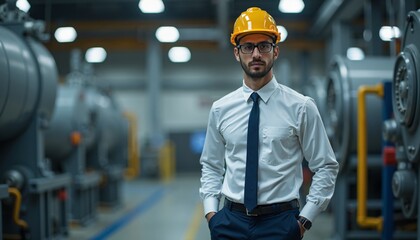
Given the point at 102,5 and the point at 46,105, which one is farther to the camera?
the point at 102,5

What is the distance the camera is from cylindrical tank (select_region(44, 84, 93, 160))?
7.52m

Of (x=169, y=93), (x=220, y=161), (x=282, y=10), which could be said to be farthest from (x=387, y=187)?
(x=169, y=93)

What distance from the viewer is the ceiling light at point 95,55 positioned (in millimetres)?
19941

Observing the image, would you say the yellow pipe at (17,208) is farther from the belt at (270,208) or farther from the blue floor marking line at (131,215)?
the belt at (270,208)

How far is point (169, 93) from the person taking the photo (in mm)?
20828

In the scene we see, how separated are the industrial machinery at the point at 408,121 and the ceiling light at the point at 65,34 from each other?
505 inches

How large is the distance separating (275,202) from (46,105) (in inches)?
155

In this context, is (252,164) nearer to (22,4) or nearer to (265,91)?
(265,91)

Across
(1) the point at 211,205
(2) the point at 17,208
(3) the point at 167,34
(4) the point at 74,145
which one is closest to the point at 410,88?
(1) the point at 211,205

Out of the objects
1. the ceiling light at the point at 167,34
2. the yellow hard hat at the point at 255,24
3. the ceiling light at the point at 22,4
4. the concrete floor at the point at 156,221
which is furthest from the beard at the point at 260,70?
the ceiling light at the point at 167,34

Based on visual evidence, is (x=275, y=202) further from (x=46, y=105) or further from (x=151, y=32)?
(x=151, y=32)

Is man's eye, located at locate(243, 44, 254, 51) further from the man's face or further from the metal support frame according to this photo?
the metal support frame

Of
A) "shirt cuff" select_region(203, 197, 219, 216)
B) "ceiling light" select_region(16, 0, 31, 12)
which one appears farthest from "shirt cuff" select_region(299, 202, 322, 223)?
"ceiling light" select_region(16, 0, 31, 12)

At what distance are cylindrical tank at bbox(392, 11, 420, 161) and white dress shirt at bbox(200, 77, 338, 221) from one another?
149cm
